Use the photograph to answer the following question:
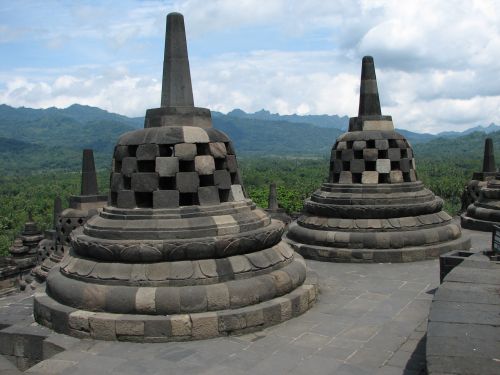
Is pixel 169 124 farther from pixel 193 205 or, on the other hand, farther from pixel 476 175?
pixel 476 175

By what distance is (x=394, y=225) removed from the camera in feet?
34.1

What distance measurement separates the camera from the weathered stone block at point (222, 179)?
719cm

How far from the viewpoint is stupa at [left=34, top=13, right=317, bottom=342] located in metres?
6.04

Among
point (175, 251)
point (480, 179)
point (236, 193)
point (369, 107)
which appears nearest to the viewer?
point (175, 251)

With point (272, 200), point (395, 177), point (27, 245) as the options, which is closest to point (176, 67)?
point (395, 177)

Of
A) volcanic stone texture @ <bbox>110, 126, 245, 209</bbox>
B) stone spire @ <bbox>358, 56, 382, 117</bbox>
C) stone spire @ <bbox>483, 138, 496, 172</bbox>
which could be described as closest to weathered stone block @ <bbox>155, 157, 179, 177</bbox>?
volcanic stone texture @ <bbox>110, 126, 245, 209</bbox>

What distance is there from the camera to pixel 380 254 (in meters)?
10.1

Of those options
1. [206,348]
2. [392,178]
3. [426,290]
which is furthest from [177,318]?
[392,178]

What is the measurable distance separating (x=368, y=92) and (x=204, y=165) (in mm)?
5645

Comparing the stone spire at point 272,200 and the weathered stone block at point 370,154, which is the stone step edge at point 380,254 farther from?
the stone spire at point 272,200

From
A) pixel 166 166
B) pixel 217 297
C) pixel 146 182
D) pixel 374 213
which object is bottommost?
pixel 217 297

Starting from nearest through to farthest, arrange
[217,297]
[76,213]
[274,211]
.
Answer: [217,297]
[76,213]
[274,211]

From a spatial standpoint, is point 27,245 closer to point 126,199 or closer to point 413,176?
point 126,199

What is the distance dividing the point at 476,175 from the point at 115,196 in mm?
12793
